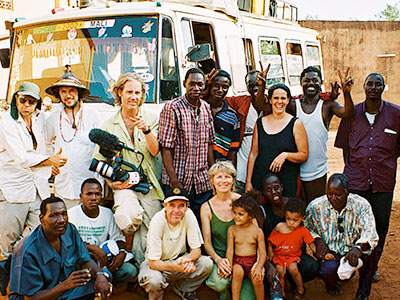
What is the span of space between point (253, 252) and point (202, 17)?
2988 mm

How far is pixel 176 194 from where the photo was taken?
14.3 ft

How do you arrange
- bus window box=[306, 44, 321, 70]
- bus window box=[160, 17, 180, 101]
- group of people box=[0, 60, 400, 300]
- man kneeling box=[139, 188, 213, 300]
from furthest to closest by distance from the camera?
bus window box=[306, 44, 321, 70], bus window box=[160, 17, 180, 101], group of people box=[0, 60, 400, 300], man kneeling box=[139, 188, 213, 300]

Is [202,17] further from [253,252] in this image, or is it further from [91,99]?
[253,252]

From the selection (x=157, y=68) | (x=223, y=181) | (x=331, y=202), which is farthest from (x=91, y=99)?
(x=331, y=202)

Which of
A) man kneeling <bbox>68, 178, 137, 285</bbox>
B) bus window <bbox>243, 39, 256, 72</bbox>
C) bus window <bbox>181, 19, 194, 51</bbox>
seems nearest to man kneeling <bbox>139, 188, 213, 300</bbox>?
man kneeling <bbox>68, 178, 137, 285</bbox>

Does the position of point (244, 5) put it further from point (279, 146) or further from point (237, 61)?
point (279, 146)

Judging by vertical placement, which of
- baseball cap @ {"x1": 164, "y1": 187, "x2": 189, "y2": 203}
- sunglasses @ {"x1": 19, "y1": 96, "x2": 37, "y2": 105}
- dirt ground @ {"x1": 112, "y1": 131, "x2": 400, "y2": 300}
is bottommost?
dirt ground @ {"x1": 112, "y1": 131, "x2": 400, "y2": 300}

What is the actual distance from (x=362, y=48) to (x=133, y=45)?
16121 mm

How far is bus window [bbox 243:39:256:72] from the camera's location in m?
7.02

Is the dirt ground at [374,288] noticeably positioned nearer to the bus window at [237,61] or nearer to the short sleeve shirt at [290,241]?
the short sleeve shirt at [290,241]

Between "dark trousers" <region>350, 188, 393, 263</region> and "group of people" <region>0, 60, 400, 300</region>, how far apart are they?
0.01m

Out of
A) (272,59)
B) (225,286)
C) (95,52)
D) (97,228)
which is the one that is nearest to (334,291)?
(225,286)

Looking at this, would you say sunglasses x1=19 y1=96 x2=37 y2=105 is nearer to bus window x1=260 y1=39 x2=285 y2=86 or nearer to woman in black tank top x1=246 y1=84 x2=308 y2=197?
woman in black tank top x1=246 y1=84 x2=308 y2=197

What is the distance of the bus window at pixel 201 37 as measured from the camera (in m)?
5.66
